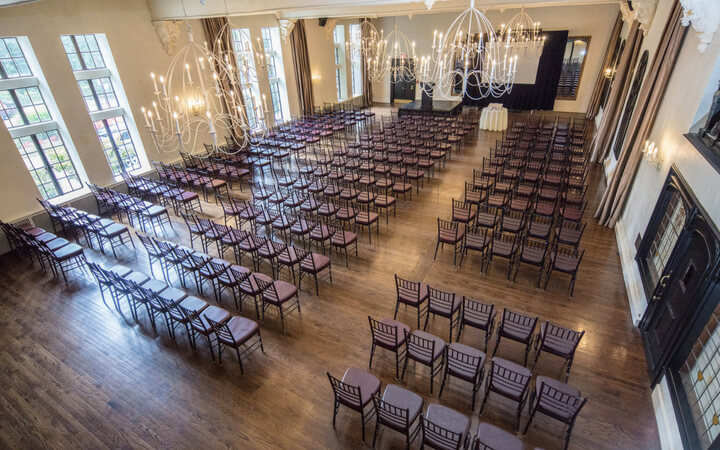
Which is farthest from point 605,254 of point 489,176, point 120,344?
point 120,344

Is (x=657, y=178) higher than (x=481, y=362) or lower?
higher

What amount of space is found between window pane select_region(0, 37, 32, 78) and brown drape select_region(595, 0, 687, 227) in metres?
14.1

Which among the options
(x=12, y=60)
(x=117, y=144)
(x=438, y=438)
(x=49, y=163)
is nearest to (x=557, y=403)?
(x=438, y=438)

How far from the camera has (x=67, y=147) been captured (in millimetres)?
9430

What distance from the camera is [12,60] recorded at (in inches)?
326

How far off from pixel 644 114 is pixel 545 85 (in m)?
13.9

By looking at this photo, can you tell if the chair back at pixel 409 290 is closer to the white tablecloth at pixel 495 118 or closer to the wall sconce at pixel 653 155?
the wall sconce at pixel 653 155

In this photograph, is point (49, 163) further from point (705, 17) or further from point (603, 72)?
point (603, 72)

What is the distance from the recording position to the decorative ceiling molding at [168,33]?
1070cm

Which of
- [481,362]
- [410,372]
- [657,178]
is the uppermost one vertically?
[657,178]

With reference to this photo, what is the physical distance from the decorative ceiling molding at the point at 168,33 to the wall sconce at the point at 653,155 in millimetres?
13004

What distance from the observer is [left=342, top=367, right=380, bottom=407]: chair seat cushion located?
3.94 m

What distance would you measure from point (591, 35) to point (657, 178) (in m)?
15.9

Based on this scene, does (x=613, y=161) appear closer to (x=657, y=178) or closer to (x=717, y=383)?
(x=657, y=178)
